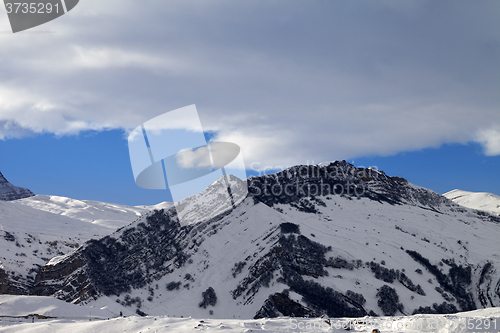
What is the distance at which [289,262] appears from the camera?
5869cm

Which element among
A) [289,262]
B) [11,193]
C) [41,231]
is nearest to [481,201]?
[289,262]

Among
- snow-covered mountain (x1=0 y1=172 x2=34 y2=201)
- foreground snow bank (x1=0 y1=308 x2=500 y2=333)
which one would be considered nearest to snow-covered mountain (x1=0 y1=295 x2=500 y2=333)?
foreground snow bank (x1=0 y1=308 x2=500 y2=333)

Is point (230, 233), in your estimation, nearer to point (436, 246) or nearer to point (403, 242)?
point (403, 242)

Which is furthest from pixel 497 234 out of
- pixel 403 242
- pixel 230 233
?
pixel 230 233

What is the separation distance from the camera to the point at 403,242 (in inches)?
2798

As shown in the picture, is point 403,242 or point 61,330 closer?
point 61,330

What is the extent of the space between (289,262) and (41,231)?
2996 inches

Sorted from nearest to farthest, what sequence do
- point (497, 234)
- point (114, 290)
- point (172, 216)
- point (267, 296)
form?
point (267, 296) → point (114, 290) → point (172, 216) → point (497, 234)

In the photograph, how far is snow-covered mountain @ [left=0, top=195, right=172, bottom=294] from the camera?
72.2 meters

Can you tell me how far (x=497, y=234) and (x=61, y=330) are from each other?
8829cm

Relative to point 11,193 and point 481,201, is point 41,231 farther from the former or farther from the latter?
point 481,201

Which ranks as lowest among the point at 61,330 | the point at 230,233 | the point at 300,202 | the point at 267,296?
the point at 267,296

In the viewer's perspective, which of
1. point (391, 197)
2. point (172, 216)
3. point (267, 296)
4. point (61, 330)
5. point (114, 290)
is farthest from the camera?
point (391, 197)

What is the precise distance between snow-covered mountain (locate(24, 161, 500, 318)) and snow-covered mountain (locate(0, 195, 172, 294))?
4853mm
